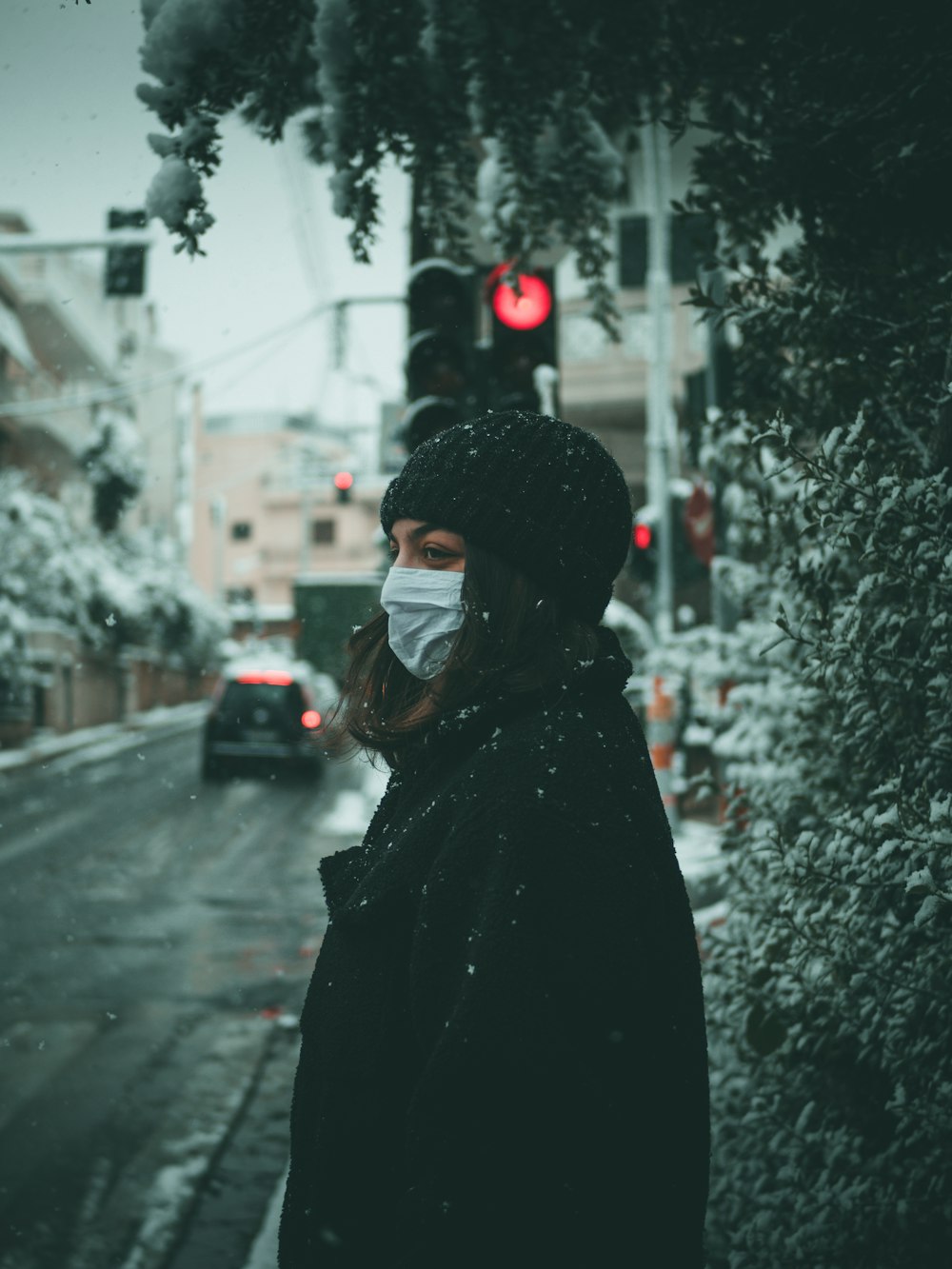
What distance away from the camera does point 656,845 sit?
1691 millimetres

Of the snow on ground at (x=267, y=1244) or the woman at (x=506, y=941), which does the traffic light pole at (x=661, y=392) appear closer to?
the snow on ground at (x=267, y=1244)

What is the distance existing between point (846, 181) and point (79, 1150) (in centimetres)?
447

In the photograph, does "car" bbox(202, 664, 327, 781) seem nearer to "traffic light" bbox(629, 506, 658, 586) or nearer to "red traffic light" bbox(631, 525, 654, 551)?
"traffic light" bbox(629, 506, 658, 586)

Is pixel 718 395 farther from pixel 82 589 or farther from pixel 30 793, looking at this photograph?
pixel 82 589

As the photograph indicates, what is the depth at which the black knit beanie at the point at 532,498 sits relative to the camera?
172 cm

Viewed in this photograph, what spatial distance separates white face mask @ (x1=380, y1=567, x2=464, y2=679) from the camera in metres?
1.80

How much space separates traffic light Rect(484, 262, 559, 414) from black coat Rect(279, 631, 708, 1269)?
4.23m

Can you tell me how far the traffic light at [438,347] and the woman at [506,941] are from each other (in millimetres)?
3844

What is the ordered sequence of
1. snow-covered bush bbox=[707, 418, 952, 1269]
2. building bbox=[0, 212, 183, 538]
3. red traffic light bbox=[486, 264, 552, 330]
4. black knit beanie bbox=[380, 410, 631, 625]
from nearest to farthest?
1. black knit beanie bbox=[380, 410, 631, 625]
2. snow-covered bush bbox=[707, 418, 952, 1269]
3. red traffic light bbox=[486, 264, 552, 330]
4. building bbox=[0, 212, 183, 538]

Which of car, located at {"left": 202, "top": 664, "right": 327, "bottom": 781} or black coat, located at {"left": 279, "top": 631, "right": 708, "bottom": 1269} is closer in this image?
black coat, located at {"left": 279, "top": 631, "right": 708, "bottom": 1269}

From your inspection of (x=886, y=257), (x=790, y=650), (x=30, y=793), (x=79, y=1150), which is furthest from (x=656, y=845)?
(x=30, y=793)

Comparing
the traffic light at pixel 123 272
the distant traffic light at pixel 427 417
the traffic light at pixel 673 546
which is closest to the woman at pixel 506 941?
the distant traffic light at pixel 427 417

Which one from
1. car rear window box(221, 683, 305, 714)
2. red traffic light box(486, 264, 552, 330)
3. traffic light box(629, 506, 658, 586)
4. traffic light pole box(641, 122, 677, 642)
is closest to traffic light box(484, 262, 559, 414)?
red traffic light box(486, 264, 552, 330)

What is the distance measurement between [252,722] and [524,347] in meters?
16.0
